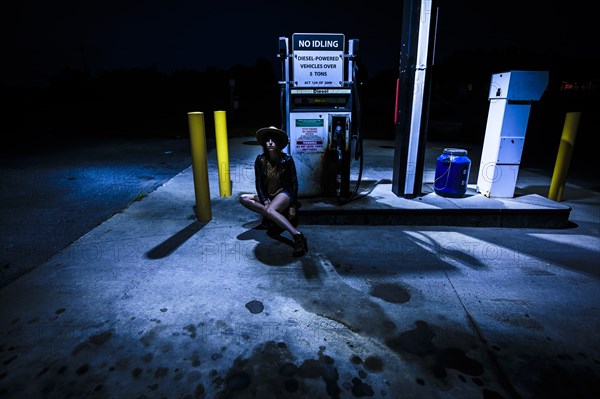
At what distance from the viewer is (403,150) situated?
527cm

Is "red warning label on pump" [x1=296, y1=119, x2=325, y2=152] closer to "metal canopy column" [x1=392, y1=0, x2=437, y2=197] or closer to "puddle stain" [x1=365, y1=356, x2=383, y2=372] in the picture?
"metal canopy column" [x1=392, y1=0, x2=437, y2=197]

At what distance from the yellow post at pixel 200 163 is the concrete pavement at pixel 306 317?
442 mm

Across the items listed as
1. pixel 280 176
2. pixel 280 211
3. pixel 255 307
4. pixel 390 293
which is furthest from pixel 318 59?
pixel 255 307

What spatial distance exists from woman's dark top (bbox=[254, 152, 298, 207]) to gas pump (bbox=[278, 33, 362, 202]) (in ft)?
3.24

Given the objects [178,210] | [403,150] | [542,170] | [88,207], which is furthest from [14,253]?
[542,170]

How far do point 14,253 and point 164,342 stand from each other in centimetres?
277

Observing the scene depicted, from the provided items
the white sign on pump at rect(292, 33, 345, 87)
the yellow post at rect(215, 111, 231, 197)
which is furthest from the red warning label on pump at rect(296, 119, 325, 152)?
the yellow post at rect(215, 111, 231, 197)

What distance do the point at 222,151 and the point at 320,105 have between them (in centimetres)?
197

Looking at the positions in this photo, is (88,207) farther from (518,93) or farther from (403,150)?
(518,93)

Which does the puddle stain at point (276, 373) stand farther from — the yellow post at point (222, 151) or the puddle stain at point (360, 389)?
the yellow post at point (222, 151)

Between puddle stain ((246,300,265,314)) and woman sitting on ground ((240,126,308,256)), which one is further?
woman sitting on ground ((240,126,308,256))

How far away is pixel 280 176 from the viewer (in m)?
4.33

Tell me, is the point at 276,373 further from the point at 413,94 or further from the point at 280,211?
the point at 413,94

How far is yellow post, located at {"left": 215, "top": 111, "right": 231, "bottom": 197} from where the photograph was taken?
575 centimetres
